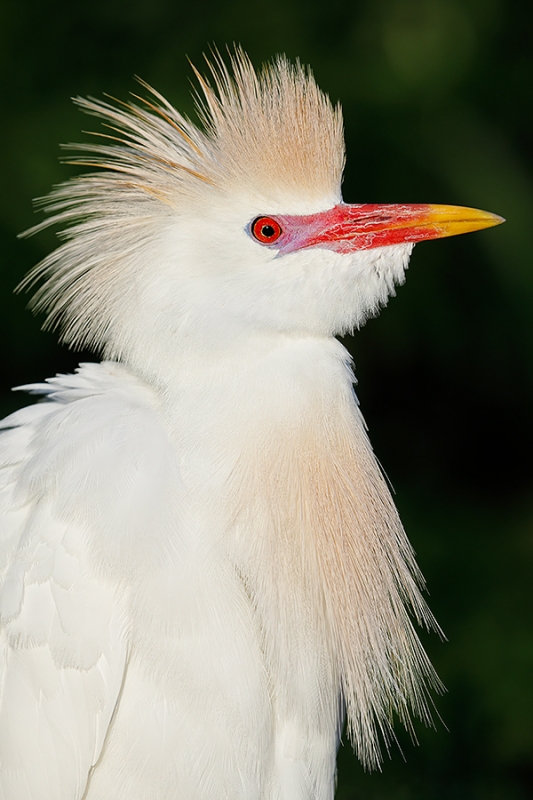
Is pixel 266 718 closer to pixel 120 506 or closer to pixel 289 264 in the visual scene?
pixel 120 506

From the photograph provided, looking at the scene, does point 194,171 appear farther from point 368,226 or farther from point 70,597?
point 70,597

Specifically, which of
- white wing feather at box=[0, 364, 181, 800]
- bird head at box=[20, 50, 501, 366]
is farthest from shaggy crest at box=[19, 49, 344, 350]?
white wing feather at box=[0, 364, 181, 800]

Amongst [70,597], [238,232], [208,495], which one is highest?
[238,232]

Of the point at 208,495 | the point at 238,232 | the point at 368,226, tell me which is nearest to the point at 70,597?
the point at 208,495

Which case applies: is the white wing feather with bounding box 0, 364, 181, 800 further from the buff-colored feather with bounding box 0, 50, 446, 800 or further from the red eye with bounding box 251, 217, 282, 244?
the red eye with bounding box 251, 217, 282, 244

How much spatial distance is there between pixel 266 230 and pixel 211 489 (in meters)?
0.36

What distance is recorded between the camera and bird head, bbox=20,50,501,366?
1.14 meters

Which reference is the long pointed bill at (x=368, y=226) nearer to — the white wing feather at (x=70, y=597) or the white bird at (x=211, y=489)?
the white bird at (x=211, y=489)

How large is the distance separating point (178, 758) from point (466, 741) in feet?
3.81

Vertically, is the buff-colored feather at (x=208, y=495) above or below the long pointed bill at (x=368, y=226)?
below

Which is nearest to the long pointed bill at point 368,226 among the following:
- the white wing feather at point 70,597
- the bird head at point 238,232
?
the bird head at point 238,232

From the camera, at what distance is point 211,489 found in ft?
3.84

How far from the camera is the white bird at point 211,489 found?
44.8 inches

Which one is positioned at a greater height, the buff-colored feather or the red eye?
the red eye
